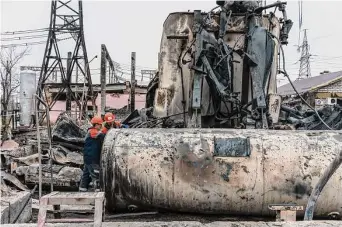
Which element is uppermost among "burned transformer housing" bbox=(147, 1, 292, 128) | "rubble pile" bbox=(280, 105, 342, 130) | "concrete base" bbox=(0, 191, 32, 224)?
"burned transformer housing" bbox=(147, 1, 292, 128)

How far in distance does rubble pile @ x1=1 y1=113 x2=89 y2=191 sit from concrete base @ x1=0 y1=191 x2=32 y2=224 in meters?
0.25

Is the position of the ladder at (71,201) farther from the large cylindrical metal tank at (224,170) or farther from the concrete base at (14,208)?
the concrete base at (14,208)

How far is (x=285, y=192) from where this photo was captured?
3799 mm

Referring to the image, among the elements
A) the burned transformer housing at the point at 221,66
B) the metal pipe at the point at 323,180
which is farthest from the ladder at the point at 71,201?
the burned transformer housing at the point at 221,66

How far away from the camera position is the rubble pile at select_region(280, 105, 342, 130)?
5.56 metres

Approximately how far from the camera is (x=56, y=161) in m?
7.64

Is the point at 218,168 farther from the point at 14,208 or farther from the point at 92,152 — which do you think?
the point at 92,152

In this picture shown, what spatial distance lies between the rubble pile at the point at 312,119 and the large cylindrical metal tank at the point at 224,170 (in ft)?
5.20

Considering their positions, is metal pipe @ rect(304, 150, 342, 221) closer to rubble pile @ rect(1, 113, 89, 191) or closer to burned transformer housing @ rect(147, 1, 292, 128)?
burned transformer housing @ rect(147, 1, 292, 128)

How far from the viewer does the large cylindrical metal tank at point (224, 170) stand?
3.81 metres

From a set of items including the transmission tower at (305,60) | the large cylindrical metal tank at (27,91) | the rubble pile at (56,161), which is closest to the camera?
the rubble pile at (56,161)

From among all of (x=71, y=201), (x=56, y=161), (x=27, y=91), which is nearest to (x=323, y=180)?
(x=71, y=201)

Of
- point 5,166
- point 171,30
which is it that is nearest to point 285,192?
point 171,30

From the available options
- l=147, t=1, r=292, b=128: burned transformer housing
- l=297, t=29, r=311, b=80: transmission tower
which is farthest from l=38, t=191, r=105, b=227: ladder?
l=297, t=29, r=311, b=80: transmission tower
